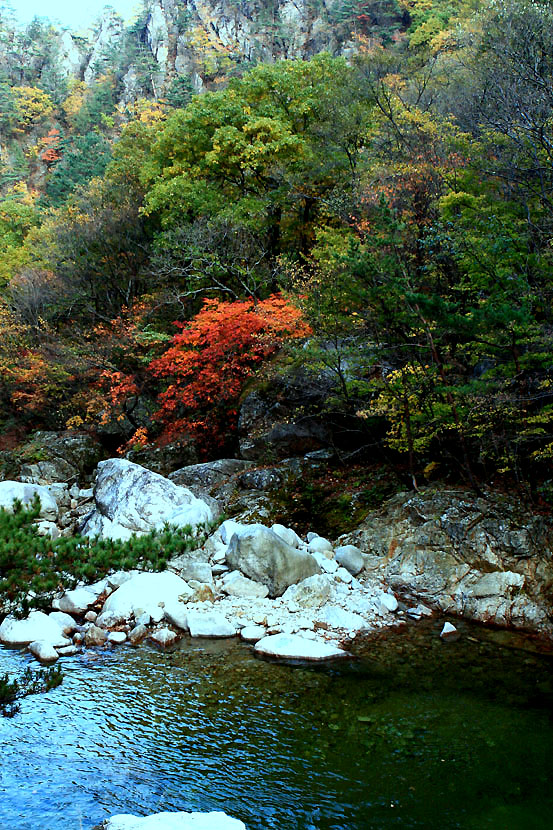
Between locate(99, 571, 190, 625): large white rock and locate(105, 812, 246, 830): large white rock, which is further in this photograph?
locate(99, 571, 190, 625): large white rock

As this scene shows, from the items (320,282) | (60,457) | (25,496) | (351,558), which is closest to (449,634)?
(351,558)

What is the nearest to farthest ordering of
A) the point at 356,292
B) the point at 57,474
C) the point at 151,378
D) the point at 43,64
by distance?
the point at 356,292
the point at 57,474
the point at 151,378
the point at 43,64

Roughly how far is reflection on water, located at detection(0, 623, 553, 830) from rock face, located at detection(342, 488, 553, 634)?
115 cm

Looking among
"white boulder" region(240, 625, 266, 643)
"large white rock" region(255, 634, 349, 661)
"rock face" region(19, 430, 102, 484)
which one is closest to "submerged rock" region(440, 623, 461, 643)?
"large white rock" region(255, 634, 349, 661)

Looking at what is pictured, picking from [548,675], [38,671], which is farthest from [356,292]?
[38,671]

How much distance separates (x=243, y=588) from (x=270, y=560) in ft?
2.08

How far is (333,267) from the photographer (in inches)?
448

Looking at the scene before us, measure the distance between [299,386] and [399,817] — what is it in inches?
376

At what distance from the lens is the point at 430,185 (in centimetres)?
1276

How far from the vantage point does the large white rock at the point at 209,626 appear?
25.3 feet

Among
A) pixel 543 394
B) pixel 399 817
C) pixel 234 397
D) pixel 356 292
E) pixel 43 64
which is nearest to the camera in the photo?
pixel 399 817

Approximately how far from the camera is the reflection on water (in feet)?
14.4

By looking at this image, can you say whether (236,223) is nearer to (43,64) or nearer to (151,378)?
(151,378)

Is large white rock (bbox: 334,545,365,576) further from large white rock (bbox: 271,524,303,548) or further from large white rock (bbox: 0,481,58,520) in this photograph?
large white rock (bbox: 0,481,58,520)
